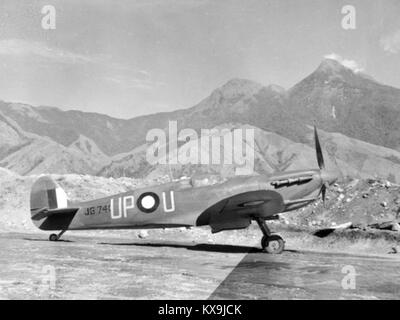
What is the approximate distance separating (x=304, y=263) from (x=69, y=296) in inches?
235

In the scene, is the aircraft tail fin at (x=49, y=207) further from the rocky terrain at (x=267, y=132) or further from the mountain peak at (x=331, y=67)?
the mountain peak at (x=331, y=67)

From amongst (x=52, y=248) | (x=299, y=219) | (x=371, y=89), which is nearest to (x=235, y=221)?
(x=52, y=248)

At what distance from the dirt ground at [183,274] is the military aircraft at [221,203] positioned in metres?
0.80

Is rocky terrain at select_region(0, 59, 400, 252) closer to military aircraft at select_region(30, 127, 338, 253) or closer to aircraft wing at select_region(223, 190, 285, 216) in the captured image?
military aircraft at select_region(30, 127, 338, 253)

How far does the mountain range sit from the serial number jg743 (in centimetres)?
5166

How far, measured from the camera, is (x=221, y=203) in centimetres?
1262

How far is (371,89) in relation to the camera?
317 feet

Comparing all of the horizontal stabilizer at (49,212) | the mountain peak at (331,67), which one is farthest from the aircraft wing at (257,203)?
the mountain peak at (331,67)

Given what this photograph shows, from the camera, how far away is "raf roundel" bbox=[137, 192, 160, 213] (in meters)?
12.8

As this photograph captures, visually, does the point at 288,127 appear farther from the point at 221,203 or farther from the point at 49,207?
the point at 221,203

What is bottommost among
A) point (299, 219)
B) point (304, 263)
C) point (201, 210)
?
point (299, 219)

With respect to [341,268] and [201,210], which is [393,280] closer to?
[341,268]

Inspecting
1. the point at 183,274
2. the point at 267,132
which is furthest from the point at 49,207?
the point at 267,132

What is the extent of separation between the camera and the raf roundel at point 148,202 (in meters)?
12.8
